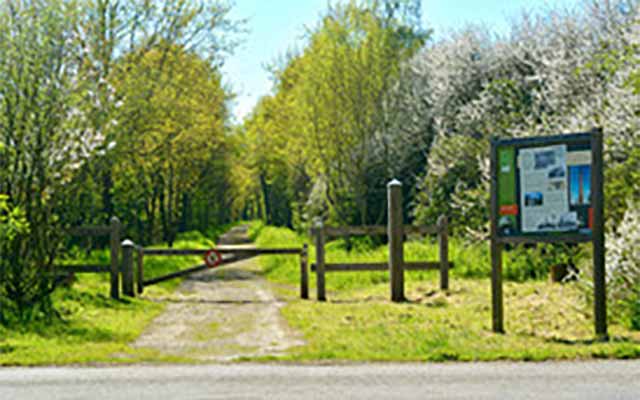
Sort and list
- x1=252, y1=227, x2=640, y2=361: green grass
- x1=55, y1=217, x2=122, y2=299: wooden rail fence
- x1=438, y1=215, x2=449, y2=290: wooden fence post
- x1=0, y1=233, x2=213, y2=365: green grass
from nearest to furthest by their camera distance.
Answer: x1=252, y1=227, x2=640, y2=361: green grass, x1=0, y1=233, x2=213, y2=365: green grass, x1=55, y1=217, x2=122, y2=299: wooden rail fence, x1=438, y1=215, x2=449, y2=290: wooden fence post

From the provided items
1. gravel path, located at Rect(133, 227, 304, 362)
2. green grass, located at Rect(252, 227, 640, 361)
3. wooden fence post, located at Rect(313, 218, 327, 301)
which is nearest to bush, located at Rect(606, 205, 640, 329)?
green grass, located at Rect(252, 227, 640, 361)

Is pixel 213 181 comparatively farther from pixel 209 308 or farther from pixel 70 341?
pixel 70 341

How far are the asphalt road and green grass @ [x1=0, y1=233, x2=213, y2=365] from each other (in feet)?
2.33

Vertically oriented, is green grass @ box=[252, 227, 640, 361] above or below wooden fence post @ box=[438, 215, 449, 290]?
below

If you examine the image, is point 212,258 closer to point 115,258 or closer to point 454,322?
point 115,258

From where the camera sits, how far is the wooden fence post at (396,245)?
56.0 ft

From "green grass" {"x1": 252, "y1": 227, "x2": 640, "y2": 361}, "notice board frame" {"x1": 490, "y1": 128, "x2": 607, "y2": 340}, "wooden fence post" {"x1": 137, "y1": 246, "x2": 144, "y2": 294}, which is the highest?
"notice board frame" {"x1": 490, "y1": 128, "x2": 607, "y2": 340}

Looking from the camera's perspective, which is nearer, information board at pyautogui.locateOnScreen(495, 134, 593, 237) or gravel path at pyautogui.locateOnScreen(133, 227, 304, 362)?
gravel path at pyautogui.locateOnScreen(133, 227, 304, 362)

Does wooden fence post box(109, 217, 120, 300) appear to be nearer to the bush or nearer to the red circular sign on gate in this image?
the red circular sign on gate

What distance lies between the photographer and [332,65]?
33.4 meters

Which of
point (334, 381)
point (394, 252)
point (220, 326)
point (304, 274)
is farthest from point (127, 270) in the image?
point (334, 381)

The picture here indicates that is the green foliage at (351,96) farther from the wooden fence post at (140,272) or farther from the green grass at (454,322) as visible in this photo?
the wooden fence post at (140,272)

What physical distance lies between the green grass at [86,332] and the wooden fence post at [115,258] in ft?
0.75

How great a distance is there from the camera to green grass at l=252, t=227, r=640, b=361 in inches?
390
